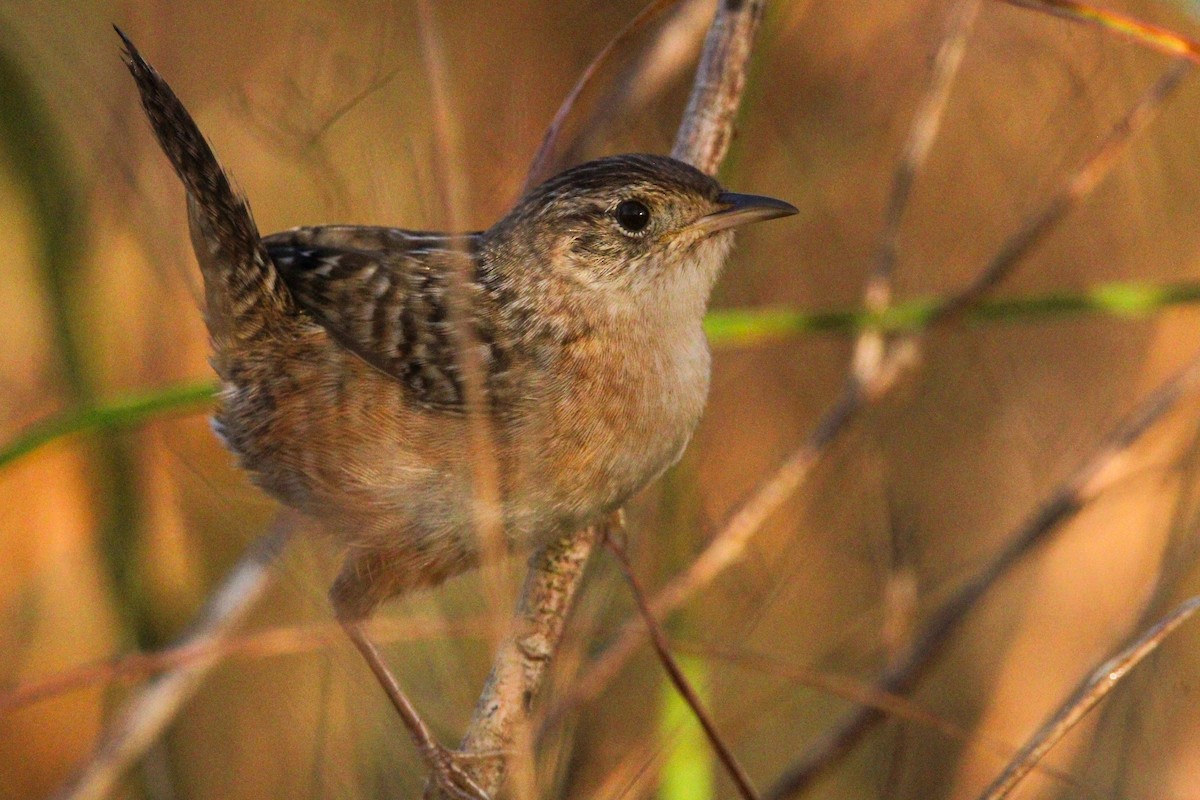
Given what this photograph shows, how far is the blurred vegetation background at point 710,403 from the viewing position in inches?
100

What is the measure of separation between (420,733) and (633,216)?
3.92 feet

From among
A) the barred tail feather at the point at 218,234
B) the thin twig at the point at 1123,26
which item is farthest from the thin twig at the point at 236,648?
the thin twig at the point at 1123,26

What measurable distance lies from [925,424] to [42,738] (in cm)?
342

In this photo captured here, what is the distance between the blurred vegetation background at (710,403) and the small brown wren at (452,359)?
4.9 inches

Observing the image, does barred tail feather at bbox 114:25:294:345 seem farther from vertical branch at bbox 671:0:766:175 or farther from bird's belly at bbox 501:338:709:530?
vertical branch at bbox 671:0:766:175

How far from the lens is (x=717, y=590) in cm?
307

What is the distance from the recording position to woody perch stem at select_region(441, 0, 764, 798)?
2.24 m

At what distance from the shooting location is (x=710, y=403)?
173 inches

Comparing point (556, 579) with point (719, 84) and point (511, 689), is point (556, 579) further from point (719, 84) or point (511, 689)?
point (719, 84)

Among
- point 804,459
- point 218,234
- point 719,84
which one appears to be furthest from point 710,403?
point 218,234

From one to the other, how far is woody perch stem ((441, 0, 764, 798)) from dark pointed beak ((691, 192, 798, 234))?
0.14m

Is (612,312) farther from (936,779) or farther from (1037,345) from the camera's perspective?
(1037,345)

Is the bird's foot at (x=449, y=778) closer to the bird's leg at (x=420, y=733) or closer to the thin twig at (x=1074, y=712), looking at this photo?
the bird's leg at (x=420, y=733)

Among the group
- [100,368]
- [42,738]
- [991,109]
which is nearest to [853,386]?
[991,109]
